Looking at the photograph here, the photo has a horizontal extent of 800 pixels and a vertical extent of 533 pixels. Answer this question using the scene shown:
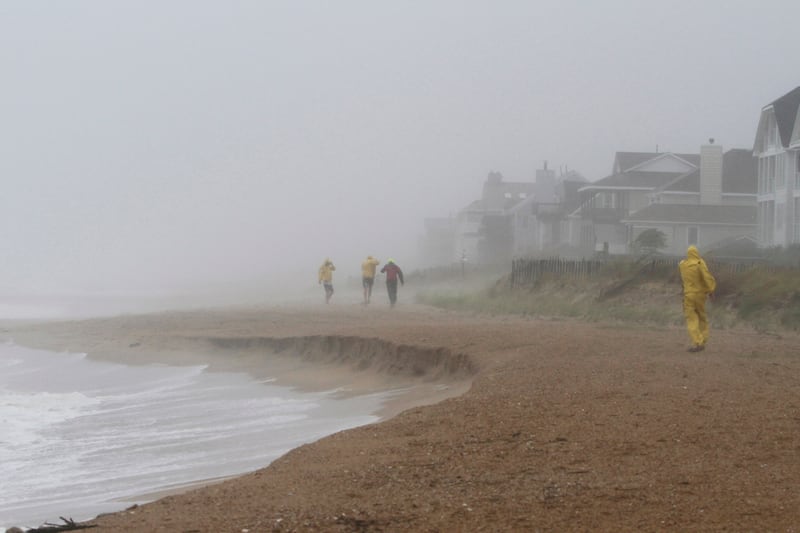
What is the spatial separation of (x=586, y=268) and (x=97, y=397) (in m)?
18.4

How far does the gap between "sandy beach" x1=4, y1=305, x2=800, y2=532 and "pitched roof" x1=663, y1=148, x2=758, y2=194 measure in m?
41.5

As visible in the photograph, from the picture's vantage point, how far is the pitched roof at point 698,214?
179 ft

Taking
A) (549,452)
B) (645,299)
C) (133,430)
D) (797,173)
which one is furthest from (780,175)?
(549,452)

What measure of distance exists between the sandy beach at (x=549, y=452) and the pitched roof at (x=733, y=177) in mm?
41532

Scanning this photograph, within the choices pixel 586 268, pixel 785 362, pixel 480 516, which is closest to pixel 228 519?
pixel 480 516

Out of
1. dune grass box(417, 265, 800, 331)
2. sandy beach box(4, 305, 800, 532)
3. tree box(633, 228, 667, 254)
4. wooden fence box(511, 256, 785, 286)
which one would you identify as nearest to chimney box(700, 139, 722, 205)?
tree box(633, 228, 667, 254)

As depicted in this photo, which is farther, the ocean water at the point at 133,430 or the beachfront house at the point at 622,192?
the beachfront house at the point at 622,192

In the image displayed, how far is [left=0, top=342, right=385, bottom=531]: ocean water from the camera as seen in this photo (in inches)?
431

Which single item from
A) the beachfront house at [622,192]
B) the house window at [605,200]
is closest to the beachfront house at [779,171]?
the beachfront house at [622,192]

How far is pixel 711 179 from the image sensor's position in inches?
2303

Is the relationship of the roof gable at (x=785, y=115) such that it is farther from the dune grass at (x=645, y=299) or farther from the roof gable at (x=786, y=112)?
the dune grass at (x=645, y=299)

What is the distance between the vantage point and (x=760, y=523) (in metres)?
7.10

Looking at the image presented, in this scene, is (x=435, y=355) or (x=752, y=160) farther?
(x=752, y=160)

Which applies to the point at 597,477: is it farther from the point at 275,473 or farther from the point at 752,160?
the point at 752,160
